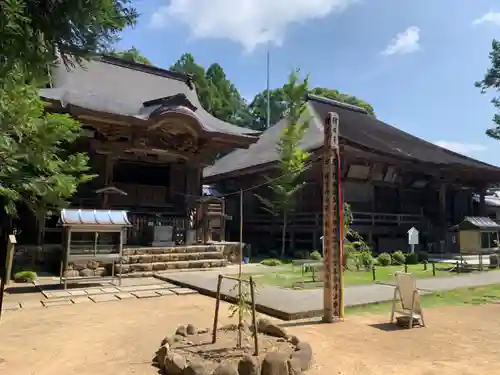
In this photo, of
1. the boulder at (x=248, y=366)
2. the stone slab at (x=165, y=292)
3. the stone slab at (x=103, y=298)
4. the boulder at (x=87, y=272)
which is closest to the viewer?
the boulder at (x=248, y=366)

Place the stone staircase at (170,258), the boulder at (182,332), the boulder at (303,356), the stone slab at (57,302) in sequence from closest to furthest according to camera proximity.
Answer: the boulder at (303,356) < the boulder at (182,332) < the stone slab at (57,302) < the stone staircase at (170,258)

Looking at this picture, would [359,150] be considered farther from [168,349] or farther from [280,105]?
[280,105]

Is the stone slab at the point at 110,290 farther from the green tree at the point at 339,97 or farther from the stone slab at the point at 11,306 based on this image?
the green tree at the point at 339,97

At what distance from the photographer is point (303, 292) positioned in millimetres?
8148

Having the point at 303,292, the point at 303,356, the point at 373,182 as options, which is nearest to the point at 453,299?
the point at 303,292

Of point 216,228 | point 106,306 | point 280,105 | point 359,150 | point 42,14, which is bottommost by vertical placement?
point 106,306

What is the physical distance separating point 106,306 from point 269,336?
3781mm

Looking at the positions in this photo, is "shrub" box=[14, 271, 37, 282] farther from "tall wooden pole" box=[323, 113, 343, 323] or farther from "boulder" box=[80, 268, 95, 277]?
"tall wooden pole" box=[323, 113, 343, 323]

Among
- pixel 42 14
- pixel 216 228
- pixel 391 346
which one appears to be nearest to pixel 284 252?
pixel 216 228

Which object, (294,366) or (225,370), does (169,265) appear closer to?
(294,366)

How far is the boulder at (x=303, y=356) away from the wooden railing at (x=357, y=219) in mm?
13161

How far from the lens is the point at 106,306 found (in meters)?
7.23

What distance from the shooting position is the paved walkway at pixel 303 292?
21.1 feet

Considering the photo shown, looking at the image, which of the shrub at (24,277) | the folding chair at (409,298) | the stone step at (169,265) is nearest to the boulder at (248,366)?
the folding chair at (409,298)
